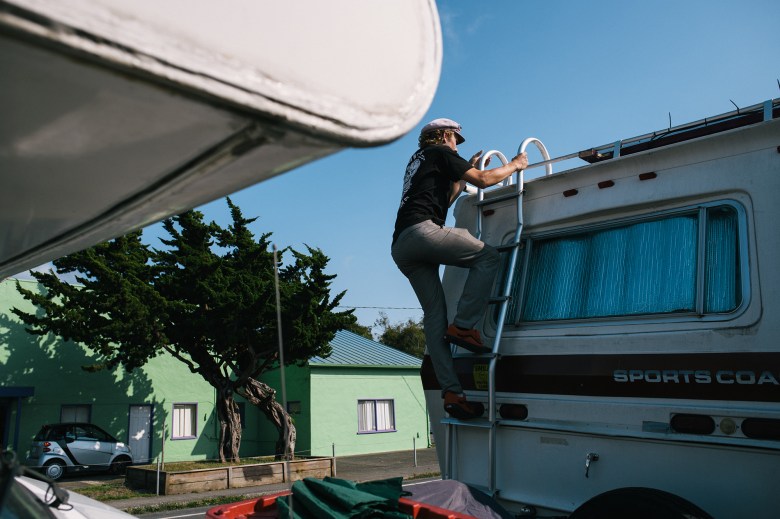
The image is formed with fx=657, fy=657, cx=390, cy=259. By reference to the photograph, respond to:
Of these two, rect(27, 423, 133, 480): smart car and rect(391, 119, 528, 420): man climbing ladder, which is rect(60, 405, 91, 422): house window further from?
rect(391, 119, 528, 420): man climbing ladder

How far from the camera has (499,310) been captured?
13.5 feet

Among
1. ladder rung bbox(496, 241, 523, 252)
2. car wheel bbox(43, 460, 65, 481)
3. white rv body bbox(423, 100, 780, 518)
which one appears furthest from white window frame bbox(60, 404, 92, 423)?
ladder rung bbox(496, 241, 523, 252)

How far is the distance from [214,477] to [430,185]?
14.6m

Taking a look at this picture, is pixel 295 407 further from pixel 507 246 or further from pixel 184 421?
pixel 507 246

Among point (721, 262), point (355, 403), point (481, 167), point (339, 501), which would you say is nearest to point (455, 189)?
point (481, 167)

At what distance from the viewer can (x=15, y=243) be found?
6.41ft

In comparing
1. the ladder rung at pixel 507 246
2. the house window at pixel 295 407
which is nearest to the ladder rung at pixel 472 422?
the ladder rung at pixel 507 246

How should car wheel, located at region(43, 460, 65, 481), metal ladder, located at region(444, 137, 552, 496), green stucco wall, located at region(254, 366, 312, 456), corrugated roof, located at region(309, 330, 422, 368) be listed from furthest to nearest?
corrugated roof, located at region(309, 330, 422, 368) → green stucco wall, located at region(254, 366, 312, 456) → car wheel, located at region(43, 460, 65, 481) → metal ladder, located at region(444, 137, 552, 496)

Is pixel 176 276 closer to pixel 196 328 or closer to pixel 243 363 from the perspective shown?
pixel 196 328

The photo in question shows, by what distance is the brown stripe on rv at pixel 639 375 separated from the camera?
9.78ft

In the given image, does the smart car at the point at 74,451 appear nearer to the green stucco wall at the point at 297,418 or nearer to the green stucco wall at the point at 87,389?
the green stucco wall at the point at 87,389

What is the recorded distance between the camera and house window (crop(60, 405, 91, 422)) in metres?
→ 24.0

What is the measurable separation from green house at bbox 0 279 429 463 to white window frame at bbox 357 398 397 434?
0.04 metres

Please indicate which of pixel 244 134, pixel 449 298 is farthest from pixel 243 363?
pixel 244 134
